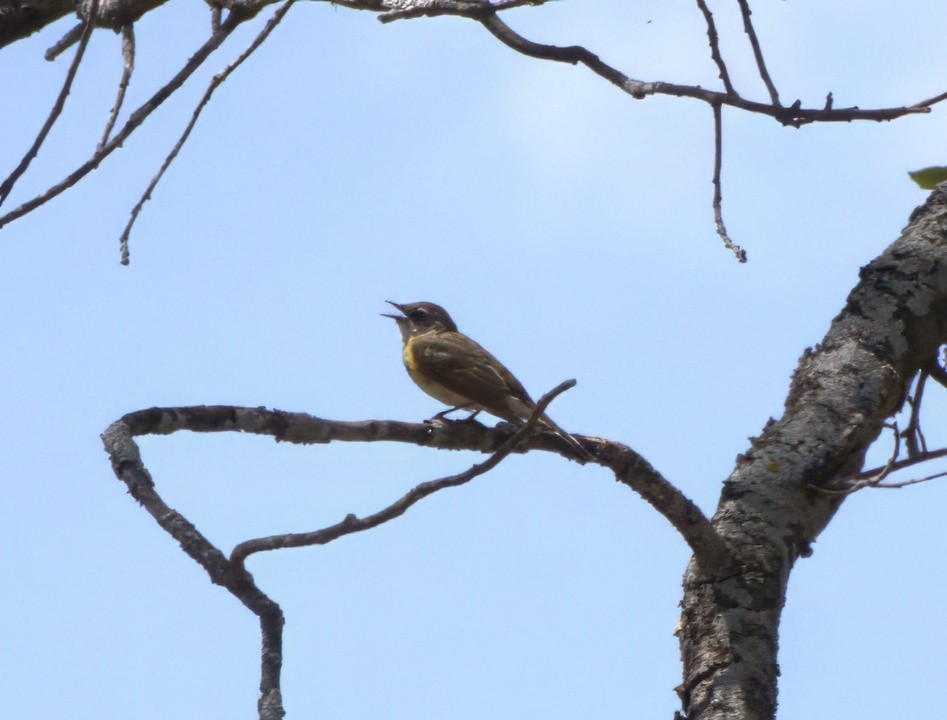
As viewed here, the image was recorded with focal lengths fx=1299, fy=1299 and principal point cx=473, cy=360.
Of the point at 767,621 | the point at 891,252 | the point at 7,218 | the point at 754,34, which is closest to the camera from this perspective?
the point at 7,218

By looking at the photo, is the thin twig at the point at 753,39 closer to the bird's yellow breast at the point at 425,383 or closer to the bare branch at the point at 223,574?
the bare branch at the point at 223,574

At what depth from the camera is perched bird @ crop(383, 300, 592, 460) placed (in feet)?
22.0

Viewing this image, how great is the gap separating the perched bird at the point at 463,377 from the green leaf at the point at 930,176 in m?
2.19

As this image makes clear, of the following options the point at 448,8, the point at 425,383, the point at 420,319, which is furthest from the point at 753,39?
the point at 420,319

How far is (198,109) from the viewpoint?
3984 millimetres

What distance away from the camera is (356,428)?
394 cm

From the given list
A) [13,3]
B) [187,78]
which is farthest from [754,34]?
[13,3]

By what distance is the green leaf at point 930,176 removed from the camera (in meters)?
4.87

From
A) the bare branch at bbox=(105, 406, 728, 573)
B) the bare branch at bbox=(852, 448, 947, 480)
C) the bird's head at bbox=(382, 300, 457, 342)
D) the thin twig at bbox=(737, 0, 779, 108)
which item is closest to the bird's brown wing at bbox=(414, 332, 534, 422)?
the bird's head at bbox=(382, 300, 457, 342)

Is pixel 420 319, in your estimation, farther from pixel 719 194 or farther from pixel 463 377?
pixel 719 194

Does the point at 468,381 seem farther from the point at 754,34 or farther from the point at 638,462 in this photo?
the point at 754,34

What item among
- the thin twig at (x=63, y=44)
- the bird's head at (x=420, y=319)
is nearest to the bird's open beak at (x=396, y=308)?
the bird's head at (x=420, y=319)

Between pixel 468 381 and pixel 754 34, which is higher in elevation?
pixel 468 381

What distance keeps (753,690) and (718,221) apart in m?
1.40
